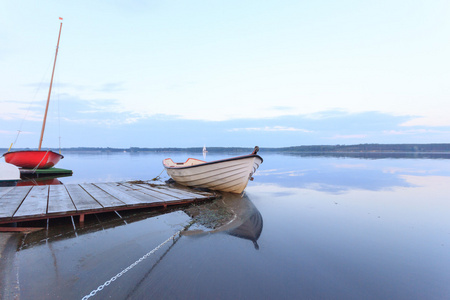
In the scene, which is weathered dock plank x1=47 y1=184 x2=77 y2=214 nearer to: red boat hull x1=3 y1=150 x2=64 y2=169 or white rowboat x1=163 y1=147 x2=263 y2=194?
white rowboat x1=163 y1=147 x2=263 y2=194

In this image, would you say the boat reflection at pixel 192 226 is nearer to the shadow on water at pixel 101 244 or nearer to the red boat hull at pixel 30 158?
the shadow on water at pixel 101 244

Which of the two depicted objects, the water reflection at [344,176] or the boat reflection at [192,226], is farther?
the water reflection at [344,176]

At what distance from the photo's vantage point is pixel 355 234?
5754mm

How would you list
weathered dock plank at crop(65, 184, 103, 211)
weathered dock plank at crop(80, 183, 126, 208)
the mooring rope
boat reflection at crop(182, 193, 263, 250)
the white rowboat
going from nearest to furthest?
the mooring rope < boat reflection at crop(182, 193, 263, 250) < weathered dock plank at crop(65, 184, 103, 211) < weathered dock plank at crop(80, 183, 126, 208) < the white rowboat

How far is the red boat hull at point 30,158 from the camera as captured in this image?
674 inches

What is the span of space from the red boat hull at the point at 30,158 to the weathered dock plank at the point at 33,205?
13.5 meters

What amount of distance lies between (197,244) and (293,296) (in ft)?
7.59

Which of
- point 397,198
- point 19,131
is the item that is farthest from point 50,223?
point 19,131

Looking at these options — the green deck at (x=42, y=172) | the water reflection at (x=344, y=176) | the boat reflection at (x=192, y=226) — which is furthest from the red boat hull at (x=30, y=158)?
the water reflection at (x=344, y=176)

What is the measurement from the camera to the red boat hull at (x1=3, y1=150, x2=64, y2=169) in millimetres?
17111

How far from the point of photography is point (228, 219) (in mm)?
6676

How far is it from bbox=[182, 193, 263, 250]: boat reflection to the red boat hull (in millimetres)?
16959

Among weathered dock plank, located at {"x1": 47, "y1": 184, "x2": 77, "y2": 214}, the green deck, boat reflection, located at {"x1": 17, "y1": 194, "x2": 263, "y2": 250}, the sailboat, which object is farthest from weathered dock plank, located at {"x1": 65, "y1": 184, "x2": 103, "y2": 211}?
the green deck

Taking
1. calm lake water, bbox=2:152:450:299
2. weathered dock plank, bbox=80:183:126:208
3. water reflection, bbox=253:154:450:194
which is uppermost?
weathered dock plank, bbox=80:183:126:208
